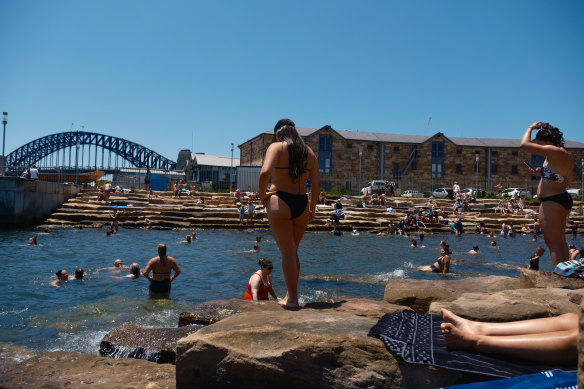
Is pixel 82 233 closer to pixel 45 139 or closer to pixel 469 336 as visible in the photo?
pixel 469 336

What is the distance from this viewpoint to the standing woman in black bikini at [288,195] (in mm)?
4465

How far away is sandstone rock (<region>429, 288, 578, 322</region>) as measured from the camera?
127 inches

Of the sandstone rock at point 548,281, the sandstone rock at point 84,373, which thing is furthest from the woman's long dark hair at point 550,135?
the sandstone rock at point 84,373

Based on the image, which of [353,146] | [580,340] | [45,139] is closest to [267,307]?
[580,340]

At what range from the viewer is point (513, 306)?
3.33m

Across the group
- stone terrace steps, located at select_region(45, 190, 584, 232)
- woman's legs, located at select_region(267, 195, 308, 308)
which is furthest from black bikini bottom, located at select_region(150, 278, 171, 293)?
stone terrace steps, located at select_region(45, 190, 584, 232)

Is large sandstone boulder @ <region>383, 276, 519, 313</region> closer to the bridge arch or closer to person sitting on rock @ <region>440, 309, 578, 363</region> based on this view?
person sitting on rock @ <region>440, 309, 578, 363</region>

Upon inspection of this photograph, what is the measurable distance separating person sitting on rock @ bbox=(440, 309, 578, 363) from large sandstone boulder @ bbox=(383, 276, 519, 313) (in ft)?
10.2

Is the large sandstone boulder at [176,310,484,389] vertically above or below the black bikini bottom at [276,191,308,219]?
below

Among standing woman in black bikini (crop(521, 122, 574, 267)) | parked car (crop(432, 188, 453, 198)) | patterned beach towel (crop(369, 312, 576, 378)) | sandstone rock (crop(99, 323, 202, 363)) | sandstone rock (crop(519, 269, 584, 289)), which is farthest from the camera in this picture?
parked car (crop(432, 188, 453, 198))

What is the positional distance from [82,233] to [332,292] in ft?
62.0

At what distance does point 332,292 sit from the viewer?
1009 cm

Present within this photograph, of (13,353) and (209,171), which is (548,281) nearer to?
(13,353)

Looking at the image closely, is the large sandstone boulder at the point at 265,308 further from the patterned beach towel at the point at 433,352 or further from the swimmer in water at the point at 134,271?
the swimmer in water at the point at 134,271
